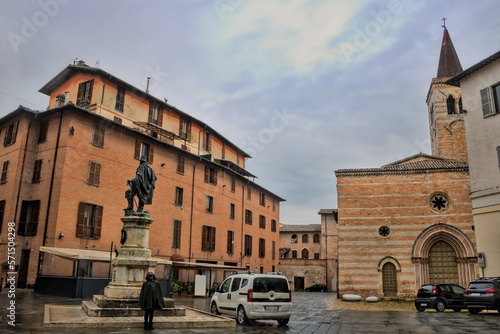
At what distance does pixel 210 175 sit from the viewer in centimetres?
3709

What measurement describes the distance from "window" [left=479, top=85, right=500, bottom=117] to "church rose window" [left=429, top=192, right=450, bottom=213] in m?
7.26

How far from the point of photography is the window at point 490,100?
69.9 ft

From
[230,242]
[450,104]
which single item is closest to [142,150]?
[230,242]

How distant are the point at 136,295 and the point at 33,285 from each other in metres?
14.3

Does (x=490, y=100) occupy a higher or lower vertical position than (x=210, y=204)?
higher

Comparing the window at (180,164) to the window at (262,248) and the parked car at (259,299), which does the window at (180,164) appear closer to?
the window at (262,248)

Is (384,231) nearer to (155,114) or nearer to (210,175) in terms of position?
(210,175)

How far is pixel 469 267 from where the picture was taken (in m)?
25.7

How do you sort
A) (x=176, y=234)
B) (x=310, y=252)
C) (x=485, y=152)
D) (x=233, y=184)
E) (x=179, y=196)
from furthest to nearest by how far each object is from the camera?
(x=310, y=252) → (x=233, y=184) → (x=179, y=196) → (x=176, y=234) → (x=485, y=152)

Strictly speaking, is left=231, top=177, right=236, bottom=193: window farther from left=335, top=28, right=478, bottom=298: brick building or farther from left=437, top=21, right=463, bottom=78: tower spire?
left=437, top=21, right=463, bottom=78: tower spire

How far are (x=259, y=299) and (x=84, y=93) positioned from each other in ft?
75.0

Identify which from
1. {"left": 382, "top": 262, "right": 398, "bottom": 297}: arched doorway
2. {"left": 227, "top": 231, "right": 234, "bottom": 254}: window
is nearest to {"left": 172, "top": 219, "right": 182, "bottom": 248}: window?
{"left": 227, "top": 231, "right": 234, "bottom": 254}: window

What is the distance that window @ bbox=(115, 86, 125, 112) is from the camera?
30.4m

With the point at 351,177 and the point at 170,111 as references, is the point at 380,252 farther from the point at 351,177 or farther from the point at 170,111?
the point at 170,111
